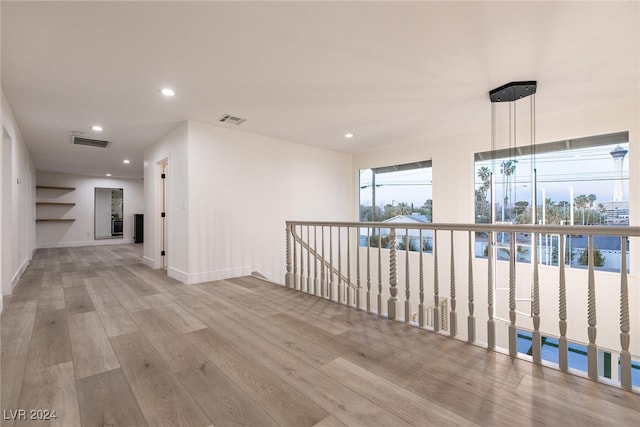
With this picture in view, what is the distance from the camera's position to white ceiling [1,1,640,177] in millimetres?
1871

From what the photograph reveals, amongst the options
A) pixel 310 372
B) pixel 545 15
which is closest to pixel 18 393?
pixel 310 372

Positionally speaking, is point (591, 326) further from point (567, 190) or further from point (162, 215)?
point (162, 215)

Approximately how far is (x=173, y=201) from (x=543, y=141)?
5.62 metres

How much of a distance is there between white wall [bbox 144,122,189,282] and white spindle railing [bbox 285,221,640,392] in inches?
63.9

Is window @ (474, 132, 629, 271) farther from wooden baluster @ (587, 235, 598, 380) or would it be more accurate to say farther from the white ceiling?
wooden baluster @ (587, 235, 598, 380)

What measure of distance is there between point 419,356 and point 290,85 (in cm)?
275

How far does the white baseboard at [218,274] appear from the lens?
4002 mm

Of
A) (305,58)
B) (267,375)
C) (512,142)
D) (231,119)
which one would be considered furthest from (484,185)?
(267,375)

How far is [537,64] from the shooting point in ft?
8.10

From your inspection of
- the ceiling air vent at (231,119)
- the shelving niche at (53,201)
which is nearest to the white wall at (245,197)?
the ceiling air vent at (231,119)

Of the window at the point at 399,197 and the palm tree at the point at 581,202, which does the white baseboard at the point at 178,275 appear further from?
the palm tree at the point at 581,202

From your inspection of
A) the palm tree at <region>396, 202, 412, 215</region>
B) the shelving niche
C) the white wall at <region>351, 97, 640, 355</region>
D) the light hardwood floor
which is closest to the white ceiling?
the white wall at <region>351, 97, 640, 355</region>

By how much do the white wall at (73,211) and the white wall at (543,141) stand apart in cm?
954

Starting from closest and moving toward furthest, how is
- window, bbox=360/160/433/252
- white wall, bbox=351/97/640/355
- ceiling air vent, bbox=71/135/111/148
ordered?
1. white wall, bbox=351/97/640/355
2. ceiling air vent, bbox=71/135/111/148
3. window, bbox=360/160/433/252
